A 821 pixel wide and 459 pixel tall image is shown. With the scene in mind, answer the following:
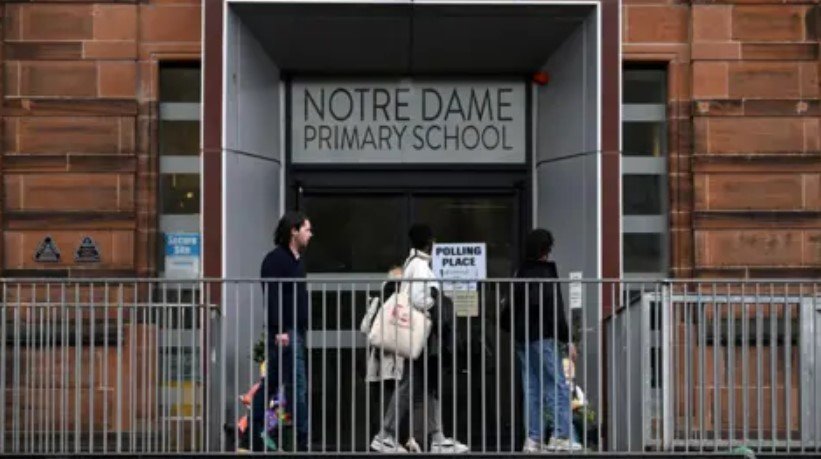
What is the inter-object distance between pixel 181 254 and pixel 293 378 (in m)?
3.63

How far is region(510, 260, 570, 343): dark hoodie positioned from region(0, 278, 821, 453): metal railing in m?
0.01

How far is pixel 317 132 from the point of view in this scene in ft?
56.7

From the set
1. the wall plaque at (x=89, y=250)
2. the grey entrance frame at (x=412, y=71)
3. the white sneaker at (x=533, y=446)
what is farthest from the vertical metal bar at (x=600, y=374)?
the wall plaque at (x=89, y=250)

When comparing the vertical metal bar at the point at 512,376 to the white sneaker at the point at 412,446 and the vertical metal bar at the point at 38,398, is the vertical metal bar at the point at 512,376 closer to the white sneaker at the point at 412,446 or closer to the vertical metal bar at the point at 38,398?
the white sneaker at the point at 412,446

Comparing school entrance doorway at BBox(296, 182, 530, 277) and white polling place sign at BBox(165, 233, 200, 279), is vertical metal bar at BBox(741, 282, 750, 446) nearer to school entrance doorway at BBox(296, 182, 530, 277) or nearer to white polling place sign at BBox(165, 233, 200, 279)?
school entrance doorway at BBox(296, 182, 530, 277)

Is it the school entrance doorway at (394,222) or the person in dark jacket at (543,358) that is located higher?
the school entrance doorway at (394,222)

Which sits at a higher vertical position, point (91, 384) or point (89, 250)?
point (89, 250)

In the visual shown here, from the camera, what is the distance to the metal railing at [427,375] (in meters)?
13.4

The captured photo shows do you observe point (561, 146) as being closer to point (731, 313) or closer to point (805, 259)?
point (805, 259)

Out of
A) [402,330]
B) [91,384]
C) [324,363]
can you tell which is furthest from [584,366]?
[91,384]

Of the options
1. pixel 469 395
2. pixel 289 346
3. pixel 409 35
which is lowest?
pixel 469 395

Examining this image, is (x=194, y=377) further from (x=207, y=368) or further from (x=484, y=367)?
(x=484, y=367)

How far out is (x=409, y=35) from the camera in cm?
1631

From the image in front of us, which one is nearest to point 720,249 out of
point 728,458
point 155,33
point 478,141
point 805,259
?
point 805,259
